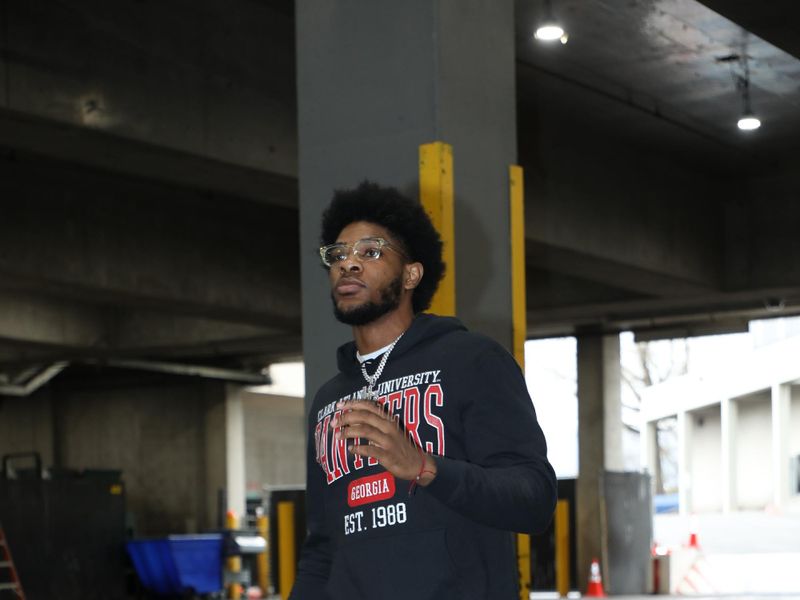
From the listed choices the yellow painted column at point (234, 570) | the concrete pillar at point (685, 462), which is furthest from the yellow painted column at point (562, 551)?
the concrete pillar at point (685, 462)

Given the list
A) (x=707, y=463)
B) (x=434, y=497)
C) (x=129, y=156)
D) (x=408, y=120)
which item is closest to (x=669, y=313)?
(x=129, y=156)

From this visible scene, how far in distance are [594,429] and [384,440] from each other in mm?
24868

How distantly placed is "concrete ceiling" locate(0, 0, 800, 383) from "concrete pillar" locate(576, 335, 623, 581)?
0.88 metres

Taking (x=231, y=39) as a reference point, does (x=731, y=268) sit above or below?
below

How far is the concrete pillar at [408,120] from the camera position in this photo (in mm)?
5566

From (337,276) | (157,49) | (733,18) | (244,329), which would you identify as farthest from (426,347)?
(244,329)

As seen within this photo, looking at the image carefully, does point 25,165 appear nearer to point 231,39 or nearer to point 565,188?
point 231,39

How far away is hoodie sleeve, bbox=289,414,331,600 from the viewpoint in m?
3.53

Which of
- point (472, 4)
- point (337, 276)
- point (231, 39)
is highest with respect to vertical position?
point (231, 39)

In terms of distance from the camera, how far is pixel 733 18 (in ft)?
31.9

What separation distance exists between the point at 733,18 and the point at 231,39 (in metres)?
5.42

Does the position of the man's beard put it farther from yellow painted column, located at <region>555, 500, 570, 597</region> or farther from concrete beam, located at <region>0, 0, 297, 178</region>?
yellow painted column, located at <region>555, 500, 570, 597</region>

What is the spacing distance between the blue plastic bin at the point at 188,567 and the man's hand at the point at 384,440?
17.4 m

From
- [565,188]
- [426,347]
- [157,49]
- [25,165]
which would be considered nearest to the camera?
[426,347]
